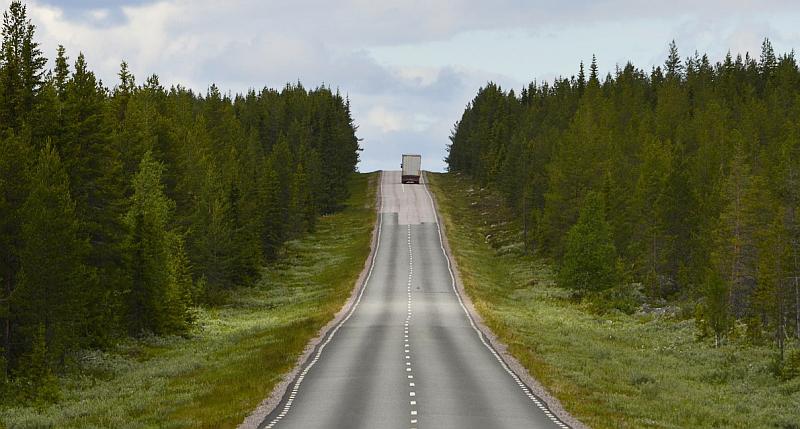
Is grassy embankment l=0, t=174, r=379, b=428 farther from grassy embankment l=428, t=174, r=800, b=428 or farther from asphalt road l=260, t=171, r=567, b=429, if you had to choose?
grassy embankment l=428, t=174, r=800, b=428

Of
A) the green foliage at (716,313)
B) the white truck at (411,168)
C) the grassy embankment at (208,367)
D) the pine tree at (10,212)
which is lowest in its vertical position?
the grassy embankment at (208,367)

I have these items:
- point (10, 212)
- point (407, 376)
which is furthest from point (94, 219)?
point (407, 376)

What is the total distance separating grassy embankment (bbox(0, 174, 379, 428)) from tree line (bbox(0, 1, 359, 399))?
6.14ft

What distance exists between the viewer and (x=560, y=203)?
292 feet

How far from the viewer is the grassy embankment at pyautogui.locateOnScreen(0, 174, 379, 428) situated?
31.3 meters

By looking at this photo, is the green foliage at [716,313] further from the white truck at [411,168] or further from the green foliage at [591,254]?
the white truck at [411,168]

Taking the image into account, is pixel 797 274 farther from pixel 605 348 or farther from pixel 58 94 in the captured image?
pixel 58 94

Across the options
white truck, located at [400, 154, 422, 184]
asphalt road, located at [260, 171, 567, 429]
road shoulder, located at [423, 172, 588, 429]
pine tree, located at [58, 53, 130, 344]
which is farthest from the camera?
white truck, located at [400, 154, 422, 184]

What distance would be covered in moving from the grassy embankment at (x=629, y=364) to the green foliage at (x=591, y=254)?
2213mm

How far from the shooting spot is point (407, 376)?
36.1 metres

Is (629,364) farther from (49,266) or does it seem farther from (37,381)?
(49,266)

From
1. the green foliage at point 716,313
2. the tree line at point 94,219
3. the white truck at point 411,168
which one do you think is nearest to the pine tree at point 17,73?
the tree line at point 94,219

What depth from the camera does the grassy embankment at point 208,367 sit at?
103 feet

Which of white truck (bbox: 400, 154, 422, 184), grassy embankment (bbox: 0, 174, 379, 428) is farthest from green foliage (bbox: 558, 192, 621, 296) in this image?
white truck (bbox: 400, 154, 422, 184)
